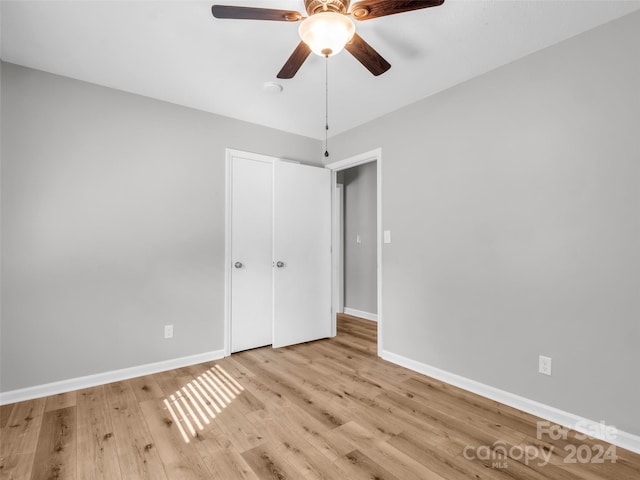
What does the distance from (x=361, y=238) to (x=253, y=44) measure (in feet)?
11.3

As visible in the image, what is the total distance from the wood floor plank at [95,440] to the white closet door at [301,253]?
166 cm

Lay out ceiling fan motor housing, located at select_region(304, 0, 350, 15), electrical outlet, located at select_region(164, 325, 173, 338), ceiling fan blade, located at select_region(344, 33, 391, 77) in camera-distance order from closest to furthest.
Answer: ceiling fan motor housing, located at select_region(304, 0, 350, 15) → ceiling fan blade, located at select_region(344, 33, 391, 77) → electrical outlet, located at select_region(164, 325, 173, 338)

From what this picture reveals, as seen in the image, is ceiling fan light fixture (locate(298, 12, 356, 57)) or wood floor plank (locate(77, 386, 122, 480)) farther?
wood floor plank (locate(77, 386, 122, 480))

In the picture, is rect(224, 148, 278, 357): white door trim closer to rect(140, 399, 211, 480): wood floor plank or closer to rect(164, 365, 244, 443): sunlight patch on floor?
rect(164, 365, 244, 443): sunlight patch on floor

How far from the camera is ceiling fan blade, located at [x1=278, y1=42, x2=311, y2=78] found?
1.74m

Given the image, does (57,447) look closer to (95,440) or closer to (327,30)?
(95,440)

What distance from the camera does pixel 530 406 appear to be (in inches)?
86.4

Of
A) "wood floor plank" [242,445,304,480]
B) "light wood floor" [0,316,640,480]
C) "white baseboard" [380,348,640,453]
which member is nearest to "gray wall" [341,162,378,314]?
"white baseboard" [380,348,640,453]

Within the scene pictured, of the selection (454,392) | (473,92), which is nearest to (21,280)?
(454,392)

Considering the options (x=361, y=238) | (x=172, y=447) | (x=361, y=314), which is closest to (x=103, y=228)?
(x=172, y=447)

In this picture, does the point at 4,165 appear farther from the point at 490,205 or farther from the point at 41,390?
the point at 490,205

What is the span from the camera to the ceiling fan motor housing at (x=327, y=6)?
1.56 m

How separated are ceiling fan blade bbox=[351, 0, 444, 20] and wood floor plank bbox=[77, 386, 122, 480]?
2.57m

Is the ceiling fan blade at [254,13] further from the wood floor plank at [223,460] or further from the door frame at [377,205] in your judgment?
the wood floor plank at [223,460]
